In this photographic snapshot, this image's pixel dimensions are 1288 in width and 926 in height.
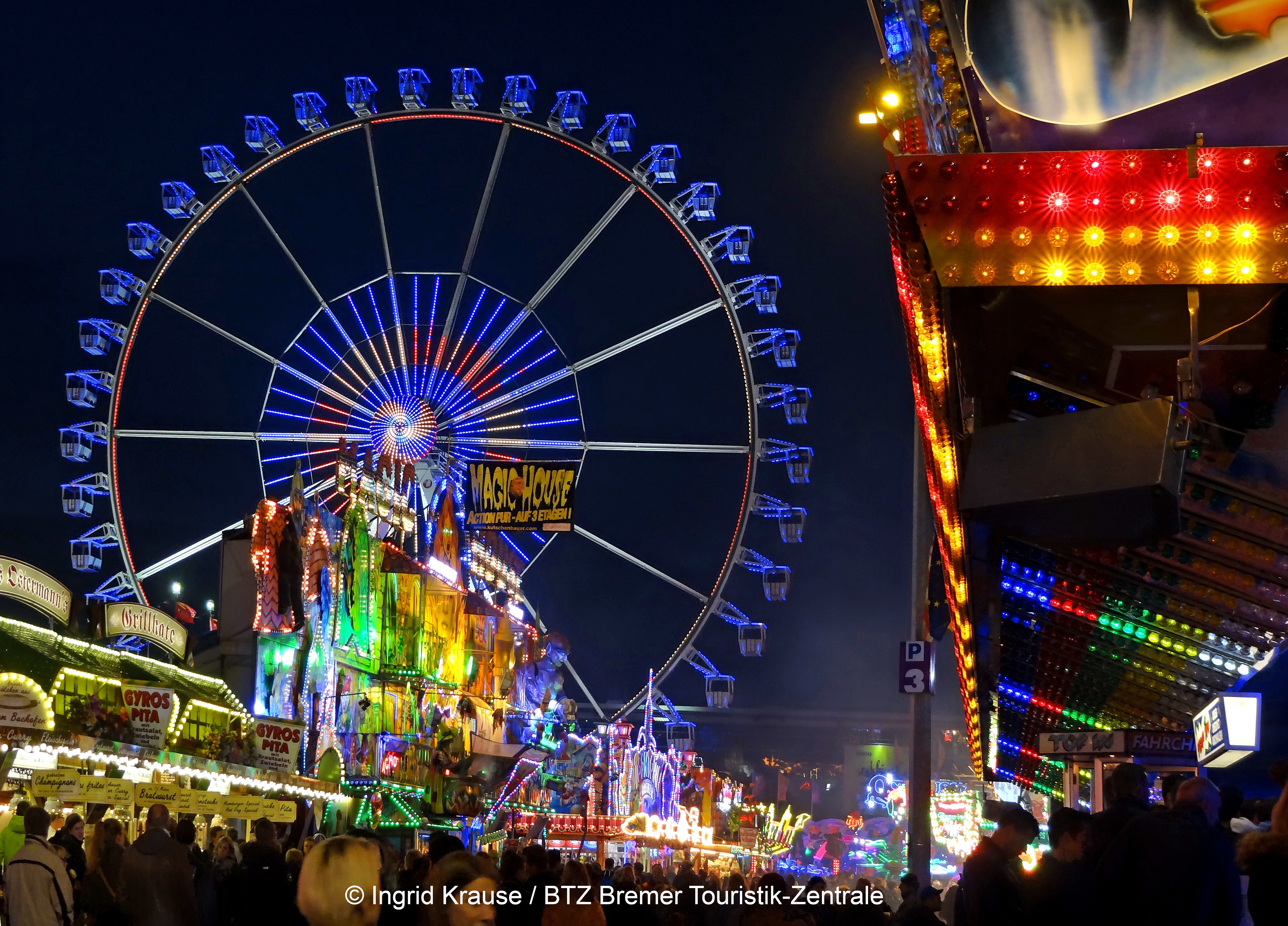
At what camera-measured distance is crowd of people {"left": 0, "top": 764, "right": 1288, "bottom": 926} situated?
185 inches

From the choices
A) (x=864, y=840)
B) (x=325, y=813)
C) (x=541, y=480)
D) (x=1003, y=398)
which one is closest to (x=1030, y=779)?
(x=541, y=480)

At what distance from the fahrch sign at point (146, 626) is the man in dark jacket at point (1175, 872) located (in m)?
16.9

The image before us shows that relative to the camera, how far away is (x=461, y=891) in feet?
17.7

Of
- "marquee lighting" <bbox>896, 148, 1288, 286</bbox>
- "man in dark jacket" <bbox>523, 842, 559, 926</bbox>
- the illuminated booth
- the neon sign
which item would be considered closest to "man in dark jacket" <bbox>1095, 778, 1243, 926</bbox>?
the illuminated booth

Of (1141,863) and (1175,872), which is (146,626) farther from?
(1175,872)

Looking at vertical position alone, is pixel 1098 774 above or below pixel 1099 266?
below

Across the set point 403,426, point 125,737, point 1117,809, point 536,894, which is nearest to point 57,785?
point 125,737

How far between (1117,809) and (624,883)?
189 inches

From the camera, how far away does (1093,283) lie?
6.23m

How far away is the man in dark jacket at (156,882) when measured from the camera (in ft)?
27.1

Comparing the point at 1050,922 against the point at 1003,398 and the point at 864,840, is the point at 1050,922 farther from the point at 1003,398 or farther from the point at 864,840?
the point at 864,840

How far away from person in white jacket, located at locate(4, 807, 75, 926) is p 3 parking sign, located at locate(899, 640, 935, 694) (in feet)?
35.9

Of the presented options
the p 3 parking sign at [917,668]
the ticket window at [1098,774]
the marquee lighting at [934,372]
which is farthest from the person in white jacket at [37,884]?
the p 3 parking sign at [917,668]

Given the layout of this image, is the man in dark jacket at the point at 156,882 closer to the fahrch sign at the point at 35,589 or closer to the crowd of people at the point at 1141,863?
the crowd of people at the point at 1141,863
